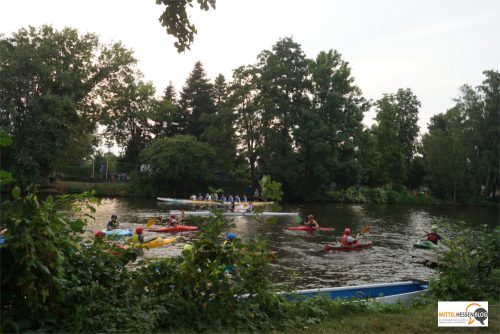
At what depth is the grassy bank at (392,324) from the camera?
643cm

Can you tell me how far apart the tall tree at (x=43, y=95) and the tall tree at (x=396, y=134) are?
40.4 m

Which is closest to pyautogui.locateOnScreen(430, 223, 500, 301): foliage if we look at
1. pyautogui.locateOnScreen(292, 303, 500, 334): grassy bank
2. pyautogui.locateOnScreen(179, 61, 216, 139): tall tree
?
pyautogui.locateOnScreen(292, 303, 500, 334): grassy bank

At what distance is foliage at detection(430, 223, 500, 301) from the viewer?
8914mm

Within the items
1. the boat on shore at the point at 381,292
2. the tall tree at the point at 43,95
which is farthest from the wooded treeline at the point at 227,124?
the boat on shore at the point at 381,292

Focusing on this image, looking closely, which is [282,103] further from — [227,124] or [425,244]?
[425,244]

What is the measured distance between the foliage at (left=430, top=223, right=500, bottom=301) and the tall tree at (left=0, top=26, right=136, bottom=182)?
139 feet

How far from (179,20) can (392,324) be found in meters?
5.55

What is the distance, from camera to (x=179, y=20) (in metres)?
6.60

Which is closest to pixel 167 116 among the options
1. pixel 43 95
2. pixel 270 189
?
pixel 43 95

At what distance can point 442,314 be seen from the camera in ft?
23.4

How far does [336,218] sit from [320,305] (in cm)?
2925

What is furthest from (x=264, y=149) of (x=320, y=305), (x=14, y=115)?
(x=320, y=305)

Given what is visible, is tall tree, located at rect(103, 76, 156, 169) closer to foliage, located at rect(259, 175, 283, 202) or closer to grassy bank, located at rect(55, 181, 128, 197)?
grassy bank, located at rect(55, 181, 128, 197)

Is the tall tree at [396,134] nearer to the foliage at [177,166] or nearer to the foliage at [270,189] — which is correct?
the foliage at [177,166]
